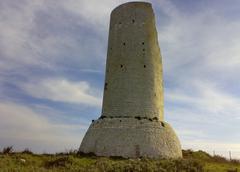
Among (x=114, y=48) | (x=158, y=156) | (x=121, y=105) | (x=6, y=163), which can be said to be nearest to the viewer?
(x=6, y=163)

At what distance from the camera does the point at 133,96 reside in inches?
876

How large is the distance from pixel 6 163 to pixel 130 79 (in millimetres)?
10114

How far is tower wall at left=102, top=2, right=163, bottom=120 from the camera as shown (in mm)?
22312

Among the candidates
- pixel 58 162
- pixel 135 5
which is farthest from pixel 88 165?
pixel 135 5

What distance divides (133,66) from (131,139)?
17.5ft

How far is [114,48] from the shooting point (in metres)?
24.0

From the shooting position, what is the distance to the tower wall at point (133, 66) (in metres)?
22.3

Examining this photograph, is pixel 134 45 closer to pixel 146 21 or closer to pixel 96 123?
pixel 146 21

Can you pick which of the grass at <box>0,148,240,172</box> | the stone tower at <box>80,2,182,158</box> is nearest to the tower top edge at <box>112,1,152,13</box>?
the stone tower at <box>80,2,182,158</box>

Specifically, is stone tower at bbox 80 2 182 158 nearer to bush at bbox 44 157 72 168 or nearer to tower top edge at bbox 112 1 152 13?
tower top edge at bbox 112 1 152 13

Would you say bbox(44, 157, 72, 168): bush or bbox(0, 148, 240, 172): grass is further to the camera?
bbox(44, 157, 72, 168): bush

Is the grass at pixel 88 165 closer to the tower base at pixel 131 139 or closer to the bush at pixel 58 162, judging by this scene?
the bush at pixel 58 162

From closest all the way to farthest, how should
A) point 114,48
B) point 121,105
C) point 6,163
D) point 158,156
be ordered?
point 6,163 < point 158,156 < point 121,105 < point 114,48

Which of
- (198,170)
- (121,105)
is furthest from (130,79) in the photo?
(198,170)
